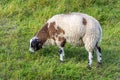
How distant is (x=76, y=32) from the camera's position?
328 inches

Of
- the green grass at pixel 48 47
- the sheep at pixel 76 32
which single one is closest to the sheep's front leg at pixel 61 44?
the sheep at pixel 76 32

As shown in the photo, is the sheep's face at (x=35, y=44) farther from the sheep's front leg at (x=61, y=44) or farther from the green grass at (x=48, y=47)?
the sheep's front leg at (x=61, y=44)

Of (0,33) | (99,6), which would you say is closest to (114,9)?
(99,6)

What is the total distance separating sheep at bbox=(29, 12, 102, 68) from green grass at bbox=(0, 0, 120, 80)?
34cm

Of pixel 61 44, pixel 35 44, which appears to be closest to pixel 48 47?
pixel 35 44

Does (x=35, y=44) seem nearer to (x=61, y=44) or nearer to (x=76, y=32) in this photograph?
(x=61, y=44)

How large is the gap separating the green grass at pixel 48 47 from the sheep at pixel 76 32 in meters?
0.34

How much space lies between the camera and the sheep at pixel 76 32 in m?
8.28

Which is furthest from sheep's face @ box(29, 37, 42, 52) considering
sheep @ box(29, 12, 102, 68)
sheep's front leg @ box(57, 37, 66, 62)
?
sheep's front leg @ box(57, 37, 66, 62)

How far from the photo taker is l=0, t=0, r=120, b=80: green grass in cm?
812

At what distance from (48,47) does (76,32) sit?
52.7 inches

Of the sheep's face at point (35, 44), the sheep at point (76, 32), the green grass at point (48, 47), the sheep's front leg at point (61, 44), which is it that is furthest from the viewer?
the sheep's face at point (35, 44)

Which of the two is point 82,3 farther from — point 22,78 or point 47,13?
point 22,78

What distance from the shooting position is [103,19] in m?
11.4
